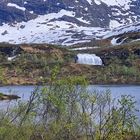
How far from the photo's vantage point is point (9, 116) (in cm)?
4259

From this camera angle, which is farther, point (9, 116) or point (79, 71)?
point (79, 71)

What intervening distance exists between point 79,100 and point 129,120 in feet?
28.3

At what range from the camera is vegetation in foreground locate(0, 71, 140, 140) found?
3806 cm

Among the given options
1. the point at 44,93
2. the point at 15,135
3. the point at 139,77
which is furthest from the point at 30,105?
the point at 139,77

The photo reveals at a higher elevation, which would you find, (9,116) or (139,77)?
(9,116)

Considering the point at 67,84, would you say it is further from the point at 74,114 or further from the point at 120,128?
the point at 120,128

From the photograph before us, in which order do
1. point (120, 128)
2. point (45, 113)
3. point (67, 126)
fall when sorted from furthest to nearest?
1. point (45, 113)
2. point (67, 126)
3. point (120, 128)

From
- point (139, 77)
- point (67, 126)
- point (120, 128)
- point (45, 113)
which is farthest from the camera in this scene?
point (139, 77)

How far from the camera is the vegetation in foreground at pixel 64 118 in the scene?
38.1 meters

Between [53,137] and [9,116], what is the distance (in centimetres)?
392

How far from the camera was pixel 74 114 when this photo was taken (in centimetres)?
4678

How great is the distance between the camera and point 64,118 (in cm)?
4578

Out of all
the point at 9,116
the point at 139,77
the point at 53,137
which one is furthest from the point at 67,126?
the point at 139,77

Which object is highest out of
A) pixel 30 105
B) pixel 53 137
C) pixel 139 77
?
pixel 30 105
